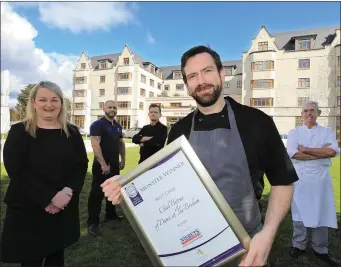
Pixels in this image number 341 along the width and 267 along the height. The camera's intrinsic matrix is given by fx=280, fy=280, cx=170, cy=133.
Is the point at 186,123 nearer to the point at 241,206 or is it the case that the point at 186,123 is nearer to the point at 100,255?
the point at 241,206

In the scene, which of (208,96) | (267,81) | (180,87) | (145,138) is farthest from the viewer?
(180,87)

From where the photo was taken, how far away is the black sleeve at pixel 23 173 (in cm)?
248

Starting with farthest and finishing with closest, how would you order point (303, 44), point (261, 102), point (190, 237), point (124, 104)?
1. point (124, 104)
2. point (261, 102)
3. point (303, 44)
4. point (190, 237)

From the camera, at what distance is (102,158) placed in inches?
208

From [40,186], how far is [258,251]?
6.41ft

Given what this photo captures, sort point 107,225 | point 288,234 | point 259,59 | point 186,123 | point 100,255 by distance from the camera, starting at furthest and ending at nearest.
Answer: point 259,59 → point 107,225 → point 288,234 → point 100,255 → point 186,123

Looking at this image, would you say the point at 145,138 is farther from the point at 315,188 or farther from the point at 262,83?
the point at 262,83

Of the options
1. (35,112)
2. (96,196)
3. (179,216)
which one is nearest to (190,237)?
(179,216)

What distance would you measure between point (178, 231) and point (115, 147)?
4.38 meters

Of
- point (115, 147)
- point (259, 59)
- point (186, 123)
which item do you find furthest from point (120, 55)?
point (186, 123)

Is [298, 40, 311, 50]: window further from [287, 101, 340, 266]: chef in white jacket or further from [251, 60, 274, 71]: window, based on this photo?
[287, 101, 340, 266]: chef in white jacket

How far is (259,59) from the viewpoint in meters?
42.5

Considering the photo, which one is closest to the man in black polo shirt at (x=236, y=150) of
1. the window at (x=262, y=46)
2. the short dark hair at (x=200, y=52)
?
the short dark hair at (x=200, y=52)

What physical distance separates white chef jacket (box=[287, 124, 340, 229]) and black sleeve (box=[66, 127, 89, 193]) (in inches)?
127
